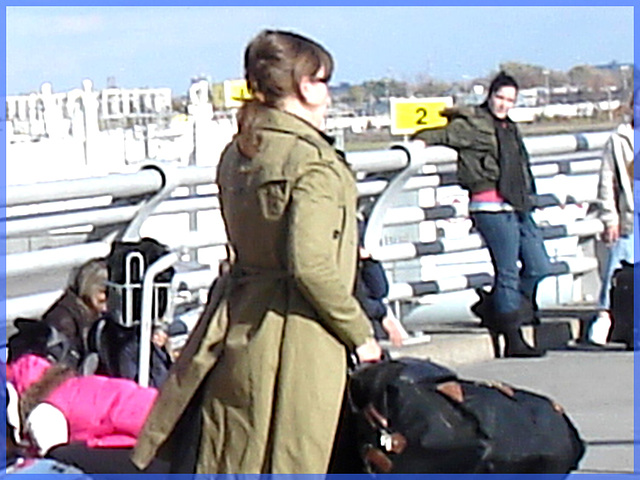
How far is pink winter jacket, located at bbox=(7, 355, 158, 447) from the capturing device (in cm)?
556

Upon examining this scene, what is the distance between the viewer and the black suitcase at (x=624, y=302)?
9.27 meters

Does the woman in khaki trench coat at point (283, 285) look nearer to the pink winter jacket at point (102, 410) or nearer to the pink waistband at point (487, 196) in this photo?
the pink winter jacket at point (102, 410)

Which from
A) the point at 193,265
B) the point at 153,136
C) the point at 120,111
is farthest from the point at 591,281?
the point at 120,111

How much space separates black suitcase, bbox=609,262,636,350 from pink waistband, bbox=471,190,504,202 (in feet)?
2.98

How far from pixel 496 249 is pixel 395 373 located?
455cm

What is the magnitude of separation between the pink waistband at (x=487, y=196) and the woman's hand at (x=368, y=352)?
4.49m

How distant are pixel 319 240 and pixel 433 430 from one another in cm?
68

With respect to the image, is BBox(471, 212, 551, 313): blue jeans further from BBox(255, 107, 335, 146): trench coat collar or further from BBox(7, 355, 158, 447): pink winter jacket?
BBox(255, 107, 335, 146): trench coat collar

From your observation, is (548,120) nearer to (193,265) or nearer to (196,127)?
(196,127)

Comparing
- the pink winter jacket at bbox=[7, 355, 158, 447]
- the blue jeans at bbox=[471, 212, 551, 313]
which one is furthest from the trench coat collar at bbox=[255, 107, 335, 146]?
the blue jeans at bbox=[471, 212, 551, 313]

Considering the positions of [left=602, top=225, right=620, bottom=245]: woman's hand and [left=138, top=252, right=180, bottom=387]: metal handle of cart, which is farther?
[left=602, top=225, right=620, bottom=245]: woman's hand

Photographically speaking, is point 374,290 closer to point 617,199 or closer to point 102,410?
point 617,199

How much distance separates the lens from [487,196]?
8.94m

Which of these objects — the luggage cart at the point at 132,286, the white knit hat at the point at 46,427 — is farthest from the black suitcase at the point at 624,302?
the white knit hat at the point at 46,427
